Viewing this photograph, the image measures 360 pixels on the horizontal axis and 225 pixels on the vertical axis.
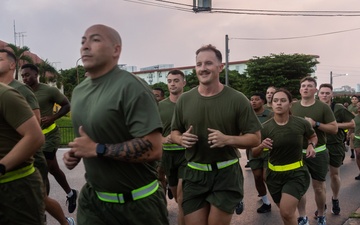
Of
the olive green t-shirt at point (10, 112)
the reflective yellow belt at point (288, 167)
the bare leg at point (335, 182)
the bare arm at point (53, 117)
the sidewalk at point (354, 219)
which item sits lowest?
the sidewalk at point (354, 219)

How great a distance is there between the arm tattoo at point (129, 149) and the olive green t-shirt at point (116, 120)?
6 cm

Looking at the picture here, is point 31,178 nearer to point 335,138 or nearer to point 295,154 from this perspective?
point 295,154

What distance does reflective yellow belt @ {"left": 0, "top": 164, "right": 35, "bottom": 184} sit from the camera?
3.45 m

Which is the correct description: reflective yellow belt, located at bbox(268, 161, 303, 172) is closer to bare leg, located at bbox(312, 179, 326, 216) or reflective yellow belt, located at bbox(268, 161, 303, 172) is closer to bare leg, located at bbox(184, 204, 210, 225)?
bare leg, located at bbox(312, 179, 326, 216)

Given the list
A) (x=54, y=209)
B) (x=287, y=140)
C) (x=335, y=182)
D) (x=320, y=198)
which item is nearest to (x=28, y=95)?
(x=54, y=209)

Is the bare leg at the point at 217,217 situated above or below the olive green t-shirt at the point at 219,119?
below

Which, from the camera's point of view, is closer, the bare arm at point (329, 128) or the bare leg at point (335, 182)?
the bare arm at point (329, 128)

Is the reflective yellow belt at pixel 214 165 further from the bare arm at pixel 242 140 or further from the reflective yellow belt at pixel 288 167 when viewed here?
the reflective yellow belt at pixel 288 167

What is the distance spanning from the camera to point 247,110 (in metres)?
4.14

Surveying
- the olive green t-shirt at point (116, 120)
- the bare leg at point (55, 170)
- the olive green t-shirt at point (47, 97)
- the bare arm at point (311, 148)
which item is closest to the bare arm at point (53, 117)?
the olive green t-shirt at point (47, 97)

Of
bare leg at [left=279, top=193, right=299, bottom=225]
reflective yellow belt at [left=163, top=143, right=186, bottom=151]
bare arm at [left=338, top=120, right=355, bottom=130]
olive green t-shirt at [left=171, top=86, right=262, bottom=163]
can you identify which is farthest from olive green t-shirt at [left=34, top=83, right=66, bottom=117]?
bare arm at [left=338, top=120, right=355, bottom=130]

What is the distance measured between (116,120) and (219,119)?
5.06 feet

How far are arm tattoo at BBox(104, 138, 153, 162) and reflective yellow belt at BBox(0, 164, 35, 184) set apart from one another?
3.76 feet

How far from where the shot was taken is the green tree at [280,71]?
52.8m
